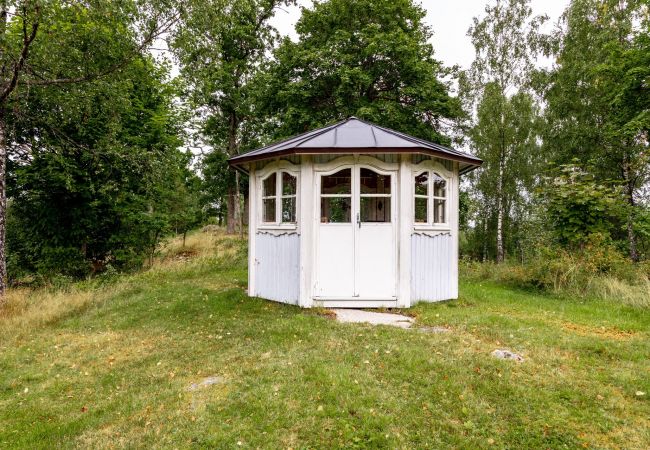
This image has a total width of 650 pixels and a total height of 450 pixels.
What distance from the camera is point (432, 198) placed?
23.5ft

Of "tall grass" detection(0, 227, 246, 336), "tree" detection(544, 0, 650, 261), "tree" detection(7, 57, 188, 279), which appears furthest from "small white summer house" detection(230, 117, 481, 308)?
"tree" detection(544, 0, 650, 261)

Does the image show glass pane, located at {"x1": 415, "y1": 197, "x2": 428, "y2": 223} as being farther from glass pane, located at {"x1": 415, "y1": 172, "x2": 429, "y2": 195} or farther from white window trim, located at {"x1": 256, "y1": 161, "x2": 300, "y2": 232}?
white window trim, located at {"x1": 256, "y1": 161, "x2": 300, "y2": 232}

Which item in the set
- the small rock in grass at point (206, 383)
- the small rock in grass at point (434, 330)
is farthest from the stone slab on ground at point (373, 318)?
the small rock in grass at point (206, 383)

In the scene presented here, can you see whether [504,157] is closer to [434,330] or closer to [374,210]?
[374,210]

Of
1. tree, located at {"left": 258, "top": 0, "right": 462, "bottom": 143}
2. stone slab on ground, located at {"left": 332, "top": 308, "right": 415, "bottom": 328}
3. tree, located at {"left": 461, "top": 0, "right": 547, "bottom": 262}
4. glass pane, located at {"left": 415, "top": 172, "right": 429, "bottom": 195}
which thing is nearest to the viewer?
stone slab on ground, located at {"left": 332, "top": 308, "right": 415, "bottom": 328}

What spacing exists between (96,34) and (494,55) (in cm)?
1552

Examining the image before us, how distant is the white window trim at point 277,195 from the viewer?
22.8 feet

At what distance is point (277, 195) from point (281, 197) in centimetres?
11

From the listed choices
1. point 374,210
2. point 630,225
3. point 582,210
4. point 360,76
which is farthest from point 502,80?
point 374,210

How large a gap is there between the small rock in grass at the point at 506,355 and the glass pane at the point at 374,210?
3161mm

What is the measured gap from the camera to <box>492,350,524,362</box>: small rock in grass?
4258 millimetres

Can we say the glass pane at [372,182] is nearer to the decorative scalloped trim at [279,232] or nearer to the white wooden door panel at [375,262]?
the white wooden door panel at [375,262]

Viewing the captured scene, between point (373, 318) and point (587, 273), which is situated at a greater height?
point (587, 273)

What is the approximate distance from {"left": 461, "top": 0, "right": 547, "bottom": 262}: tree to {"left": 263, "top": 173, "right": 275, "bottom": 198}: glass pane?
1263cm
